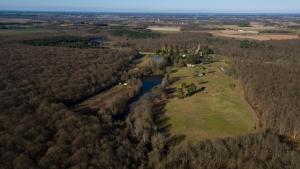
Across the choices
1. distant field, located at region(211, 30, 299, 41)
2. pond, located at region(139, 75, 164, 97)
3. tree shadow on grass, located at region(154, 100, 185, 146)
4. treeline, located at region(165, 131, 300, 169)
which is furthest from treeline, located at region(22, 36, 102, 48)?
treeline, located at region(165, 131, 300, 169)

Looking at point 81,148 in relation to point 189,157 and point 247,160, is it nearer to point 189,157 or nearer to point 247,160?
point 189,157

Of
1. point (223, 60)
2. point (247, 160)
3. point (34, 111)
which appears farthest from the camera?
point (223, 60)

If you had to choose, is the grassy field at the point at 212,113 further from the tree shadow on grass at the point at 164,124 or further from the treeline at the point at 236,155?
the treeline at the point at 236,155

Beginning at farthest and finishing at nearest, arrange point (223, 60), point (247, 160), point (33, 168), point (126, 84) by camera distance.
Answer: point (223, 60)
point (126, 84)
point (247, 160)
point (33, 168)

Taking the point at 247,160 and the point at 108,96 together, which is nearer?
the point at 247,160

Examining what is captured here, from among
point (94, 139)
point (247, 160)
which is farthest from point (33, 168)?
point (247, 160)

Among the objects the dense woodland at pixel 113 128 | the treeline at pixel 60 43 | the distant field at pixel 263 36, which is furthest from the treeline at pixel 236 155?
the distant field at pixel 263 36
